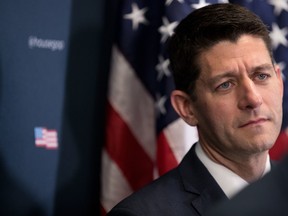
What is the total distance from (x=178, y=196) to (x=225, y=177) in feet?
0.44

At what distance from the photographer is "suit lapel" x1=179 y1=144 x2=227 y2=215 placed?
44.3 inches

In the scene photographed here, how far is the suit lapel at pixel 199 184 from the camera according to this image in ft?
3.69

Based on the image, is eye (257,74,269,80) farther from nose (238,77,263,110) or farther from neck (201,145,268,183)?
neck (201,145,268,183)

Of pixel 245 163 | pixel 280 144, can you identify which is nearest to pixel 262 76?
pixel 245 163

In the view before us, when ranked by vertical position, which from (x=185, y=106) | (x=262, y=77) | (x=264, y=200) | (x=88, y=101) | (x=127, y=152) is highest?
(x=264, y=200)

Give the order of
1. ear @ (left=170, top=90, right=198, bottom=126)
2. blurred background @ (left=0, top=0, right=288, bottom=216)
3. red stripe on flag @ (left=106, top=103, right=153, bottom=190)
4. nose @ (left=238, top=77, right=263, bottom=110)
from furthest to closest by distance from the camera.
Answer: red stripe on flag @ (left=106, top=103, right=153, bottom=190)
blurred background @ (left=0, top=0, right=288, bottom=216)
ear @ (left=170, top=90, right=198, bottom=126)
nose @ (left=238, top=77, right=263, bottom=110)

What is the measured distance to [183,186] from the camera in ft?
3.88

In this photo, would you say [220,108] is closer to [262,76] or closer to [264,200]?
[262,76]

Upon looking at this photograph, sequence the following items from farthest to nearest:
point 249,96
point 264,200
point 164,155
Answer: point 164,155
point 249,96
point 264,200

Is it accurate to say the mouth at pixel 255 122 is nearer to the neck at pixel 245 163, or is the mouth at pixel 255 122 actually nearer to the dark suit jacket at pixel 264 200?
the neck at pixel 245 163

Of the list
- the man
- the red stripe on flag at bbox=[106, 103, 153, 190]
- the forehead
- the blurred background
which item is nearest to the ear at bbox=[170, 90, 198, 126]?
the man

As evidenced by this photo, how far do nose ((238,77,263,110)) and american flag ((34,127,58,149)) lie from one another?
871 mm

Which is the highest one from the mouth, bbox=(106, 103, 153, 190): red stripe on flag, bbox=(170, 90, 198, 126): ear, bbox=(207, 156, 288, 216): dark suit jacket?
bbox=(207, 156, 288, 216): dark suit jacket

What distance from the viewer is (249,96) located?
1070mm
